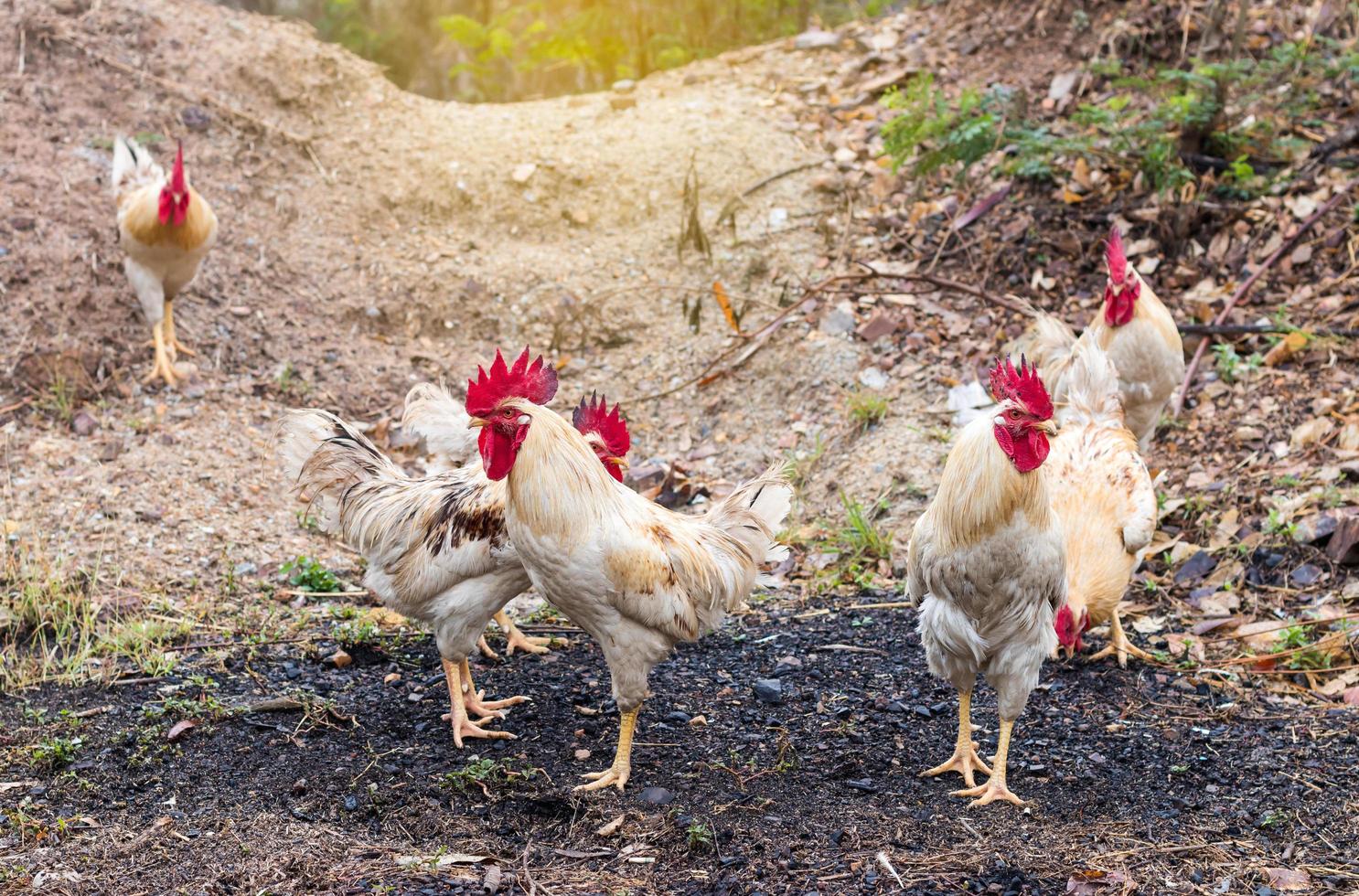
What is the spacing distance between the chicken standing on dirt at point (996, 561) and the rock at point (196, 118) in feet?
25.2

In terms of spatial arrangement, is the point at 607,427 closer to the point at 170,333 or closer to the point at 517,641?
the point at 517,641

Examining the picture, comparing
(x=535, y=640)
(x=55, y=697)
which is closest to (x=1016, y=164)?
(x=535, y=640)

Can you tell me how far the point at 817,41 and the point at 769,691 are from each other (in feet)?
25.8

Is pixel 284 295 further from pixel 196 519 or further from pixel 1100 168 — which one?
pixel 1100 168

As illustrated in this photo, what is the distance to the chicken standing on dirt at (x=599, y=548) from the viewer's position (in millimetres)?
4160

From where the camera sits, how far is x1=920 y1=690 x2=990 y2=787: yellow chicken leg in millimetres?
4441

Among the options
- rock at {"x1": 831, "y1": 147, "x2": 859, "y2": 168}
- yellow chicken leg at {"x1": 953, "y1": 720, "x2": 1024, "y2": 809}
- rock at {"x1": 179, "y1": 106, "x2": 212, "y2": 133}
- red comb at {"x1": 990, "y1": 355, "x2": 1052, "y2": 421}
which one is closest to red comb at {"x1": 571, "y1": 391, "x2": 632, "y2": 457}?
red comb at {"x1": 990, "y1": 355, "x2": 1052, "y2": 421}

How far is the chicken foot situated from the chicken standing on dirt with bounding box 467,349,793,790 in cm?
198

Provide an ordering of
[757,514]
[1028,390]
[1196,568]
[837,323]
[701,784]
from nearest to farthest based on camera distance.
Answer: [1028,390] → [701,784] → [757,514] → [1196,568] → [837,323]

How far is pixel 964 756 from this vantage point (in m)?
4.45

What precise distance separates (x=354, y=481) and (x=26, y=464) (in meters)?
2.98

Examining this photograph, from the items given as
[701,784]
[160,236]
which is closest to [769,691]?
[701,784]

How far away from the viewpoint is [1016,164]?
8227mm

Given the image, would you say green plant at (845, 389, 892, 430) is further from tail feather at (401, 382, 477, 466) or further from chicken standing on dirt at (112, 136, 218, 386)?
chicken standing on dirt at (112, 136, 218, 386)
